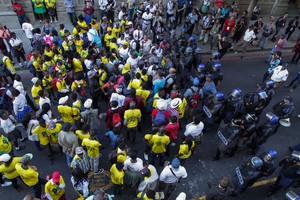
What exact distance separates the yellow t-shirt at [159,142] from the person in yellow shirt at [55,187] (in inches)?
98.4

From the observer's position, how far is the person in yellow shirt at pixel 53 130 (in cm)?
685

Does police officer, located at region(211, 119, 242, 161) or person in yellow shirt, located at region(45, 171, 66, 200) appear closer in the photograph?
person in yellow shirt, located at region(45, 171, 66, 200)

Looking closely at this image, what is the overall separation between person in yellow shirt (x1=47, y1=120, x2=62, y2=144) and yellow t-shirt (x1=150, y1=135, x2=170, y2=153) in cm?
261

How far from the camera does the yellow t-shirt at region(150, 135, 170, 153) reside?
673cm

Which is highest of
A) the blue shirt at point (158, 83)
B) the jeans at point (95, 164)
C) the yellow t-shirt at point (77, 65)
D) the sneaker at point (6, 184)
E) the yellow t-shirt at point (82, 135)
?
the yellow t-shirt at point (77, 65)

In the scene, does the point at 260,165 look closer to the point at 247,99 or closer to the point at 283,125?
the point at 247,99

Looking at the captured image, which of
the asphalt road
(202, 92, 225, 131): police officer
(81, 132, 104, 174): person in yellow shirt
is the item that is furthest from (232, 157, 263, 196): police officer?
(81, 132, 104, 174): person in yellow shirt

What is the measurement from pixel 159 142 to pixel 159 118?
3.06 feet

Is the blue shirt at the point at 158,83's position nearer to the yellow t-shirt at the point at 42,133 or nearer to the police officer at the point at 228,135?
the police officer at the point at 228,135

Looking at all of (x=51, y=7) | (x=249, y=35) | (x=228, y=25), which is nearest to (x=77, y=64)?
(x=51, y=7)

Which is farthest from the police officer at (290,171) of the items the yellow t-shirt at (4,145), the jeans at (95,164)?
the yellow t-shirt at (4,145)

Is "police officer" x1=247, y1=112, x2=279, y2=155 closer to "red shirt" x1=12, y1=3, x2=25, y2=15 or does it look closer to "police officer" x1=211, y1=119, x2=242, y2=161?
"police officer" x1=211, y1=119, x2=242, y2=161

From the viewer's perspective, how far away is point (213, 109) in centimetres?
841

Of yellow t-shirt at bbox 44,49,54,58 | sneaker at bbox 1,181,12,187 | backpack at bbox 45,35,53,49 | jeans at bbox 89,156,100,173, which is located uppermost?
backpack at bbox 45,35,53,49
